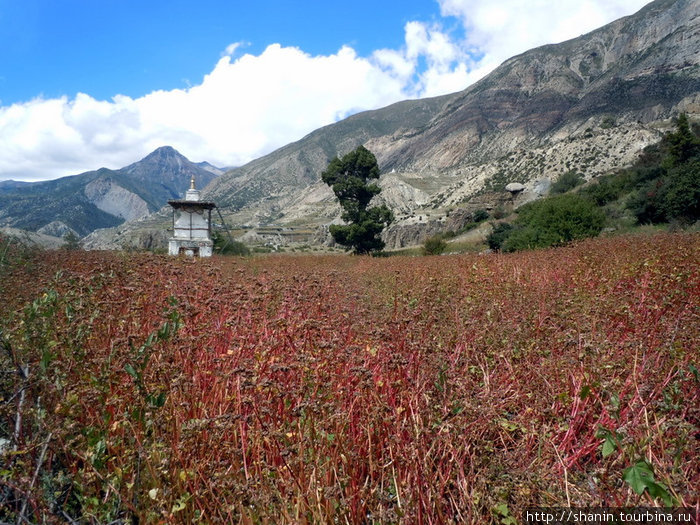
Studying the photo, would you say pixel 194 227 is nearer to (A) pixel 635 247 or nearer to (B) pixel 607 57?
(A) pixel 635 247

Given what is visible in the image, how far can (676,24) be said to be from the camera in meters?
102

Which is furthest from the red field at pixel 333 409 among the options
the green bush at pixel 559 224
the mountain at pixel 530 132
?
the mountain at pixel 530 132

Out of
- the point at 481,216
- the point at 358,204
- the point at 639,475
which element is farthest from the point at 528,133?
the point at 639,475

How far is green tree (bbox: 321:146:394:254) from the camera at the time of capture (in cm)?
3152

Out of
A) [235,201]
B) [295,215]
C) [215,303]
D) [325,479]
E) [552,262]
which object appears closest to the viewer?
[325,479]

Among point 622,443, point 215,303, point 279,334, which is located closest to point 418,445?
point 622,443

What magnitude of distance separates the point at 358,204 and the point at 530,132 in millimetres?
88570

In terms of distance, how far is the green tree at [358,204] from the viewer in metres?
31.5

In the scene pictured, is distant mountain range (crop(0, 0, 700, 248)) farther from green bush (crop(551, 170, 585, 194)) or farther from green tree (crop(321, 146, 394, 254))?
green tree (crop(321, 146, 394, 254))

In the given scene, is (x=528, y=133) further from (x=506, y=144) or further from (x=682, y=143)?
(x=682, y=143)

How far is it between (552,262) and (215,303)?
729 centimetres

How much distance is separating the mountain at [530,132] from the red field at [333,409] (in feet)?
139

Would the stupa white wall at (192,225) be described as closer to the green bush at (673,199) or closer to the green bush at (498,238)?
the green bush at (498,238)

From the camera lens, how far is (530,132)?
103 meters
